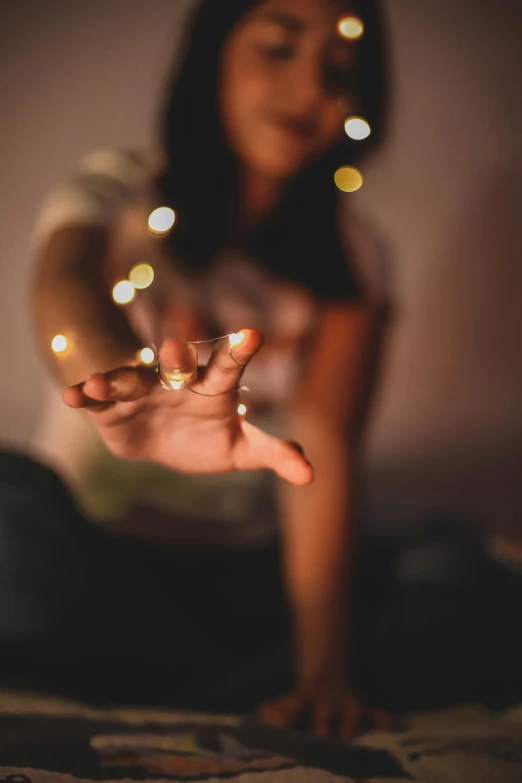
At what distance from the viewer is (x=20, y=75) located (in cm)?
125

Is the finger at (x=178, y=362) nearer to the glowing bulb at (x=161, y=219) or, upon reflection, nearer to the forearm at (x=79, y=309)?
the forearm at (x=79, y=309)

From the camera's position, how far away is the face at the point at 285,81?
86 cm

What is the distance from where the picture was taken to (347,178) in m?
1.13

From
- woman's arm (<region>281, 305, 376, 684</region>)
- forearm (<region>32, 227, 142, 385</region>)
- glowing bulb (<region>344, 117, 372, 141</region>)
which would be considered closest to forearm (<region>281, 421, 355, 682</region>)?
woman's arm (<region>281, 305, 376, 684</region>)

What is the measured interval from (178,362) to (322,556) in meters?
0.45

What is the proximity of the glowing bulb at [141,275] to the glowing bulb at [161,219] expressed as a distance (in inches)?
2.6

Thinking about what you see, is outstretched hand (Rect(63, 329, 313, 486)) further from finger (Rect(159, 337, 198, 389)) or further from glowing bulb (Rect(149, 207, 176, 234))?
glowing bulb (Rect(149, 207, 176, 234))

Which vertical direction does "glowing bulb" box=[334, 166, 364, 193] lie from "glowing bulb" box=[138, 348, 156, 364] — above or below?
above

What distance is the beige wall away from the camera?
1.25 m

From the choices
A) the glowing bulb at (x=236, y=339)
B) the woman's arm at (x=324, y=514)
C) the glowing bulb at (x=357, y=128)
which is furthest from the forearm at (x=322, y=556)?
the glowing bulb at (x=357, y=128)

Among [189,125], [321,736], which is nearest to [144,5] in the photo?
[189,125]

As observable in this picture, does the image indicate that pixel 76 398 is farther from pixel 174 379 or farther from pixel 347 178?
pixel 347 178

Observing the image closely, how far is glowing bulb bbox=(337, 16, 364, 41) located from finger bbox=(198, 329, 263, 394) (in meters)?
0.68

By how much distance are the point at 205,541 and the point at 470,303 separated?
815mm
